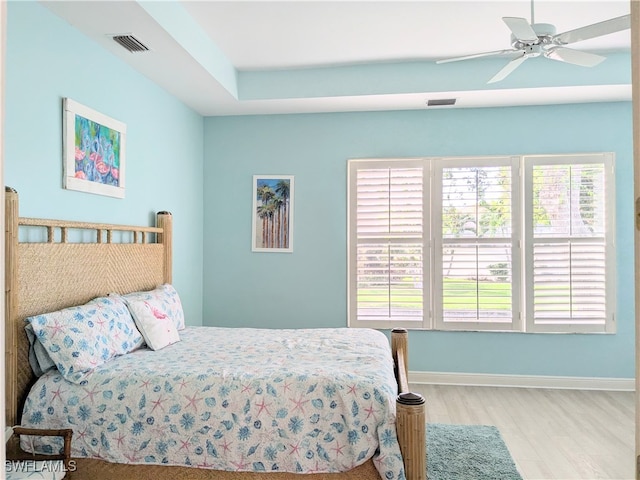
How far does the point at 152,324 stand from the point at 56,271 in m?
0.64

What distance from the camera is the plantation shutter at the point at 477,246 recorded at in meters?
4.56

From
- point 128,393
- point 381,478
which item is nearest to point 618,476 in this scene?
point 381,478

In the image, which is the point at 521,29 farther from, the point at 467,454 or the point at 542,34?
the point at 467,454

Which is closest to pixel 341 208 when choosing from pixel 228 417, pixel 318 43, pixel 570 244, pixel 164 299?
pixel 318 43

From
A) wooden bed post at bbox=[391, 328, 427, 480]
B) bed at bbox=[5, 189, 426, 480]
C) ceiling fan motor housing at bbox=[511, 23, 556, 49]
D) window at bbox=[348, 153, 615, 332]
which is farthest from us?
window at bbox=[348, 153, 615, 332]

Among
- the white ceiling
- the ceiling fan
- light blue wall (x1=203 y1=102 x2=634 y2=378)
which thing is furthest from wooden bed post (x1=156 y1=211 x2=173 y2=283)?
the ceiling fan

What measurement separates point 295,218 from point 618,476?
3.22m

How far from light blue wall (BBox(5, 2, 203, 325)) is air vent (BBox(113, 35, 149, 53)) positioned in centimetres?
18

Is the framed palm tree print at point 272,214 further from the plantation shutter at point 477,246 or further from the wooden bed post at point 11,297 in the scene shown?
the wooden bed post at point 11,297

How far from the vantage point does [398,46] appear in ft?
12.5

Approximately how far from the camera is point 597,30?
8.04 feet

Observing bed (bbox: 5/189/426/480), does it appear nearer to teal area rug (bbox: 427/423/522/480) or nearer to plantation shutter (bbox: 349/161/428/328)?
teal area rug (bbox: 427/423/522/480)

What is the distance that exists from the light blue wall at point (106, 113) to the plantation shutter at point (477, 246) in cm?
236

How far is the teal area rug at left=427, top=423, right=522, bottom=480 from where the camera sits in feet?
9.32
